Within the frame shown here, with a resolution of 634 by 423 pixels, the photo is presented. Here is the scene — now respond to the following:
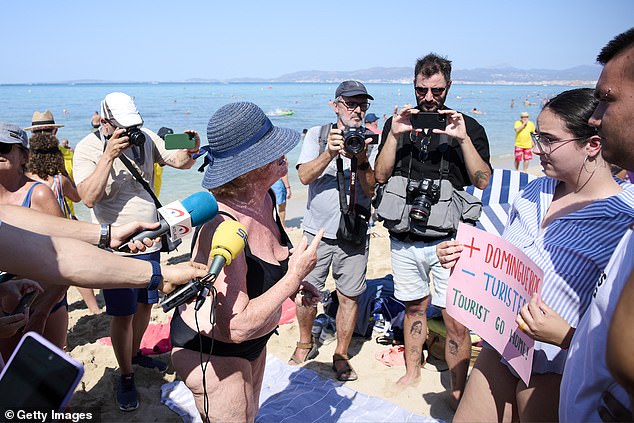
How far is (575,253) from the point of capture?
1903 millimetres

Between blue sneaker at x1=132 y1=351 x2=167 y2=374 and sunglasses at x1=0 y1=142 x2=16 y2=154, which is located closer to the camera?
sunglasses at x1=0 y1=142 x2=16 y2=154

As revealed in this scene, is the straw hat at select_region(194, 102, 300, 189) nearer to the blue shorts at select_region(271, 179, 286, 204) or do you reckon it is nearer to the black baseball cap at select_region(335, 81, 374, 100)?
the black baseball cap at select_region(335, 81, 374, 100)

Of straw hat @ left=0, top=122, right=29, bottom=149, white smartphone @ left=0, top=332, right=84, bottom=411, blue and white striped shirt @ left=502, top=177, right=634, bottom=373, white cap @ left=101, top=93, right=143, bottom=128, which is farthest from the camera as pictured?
white cap @ left=101, top=93, right=143, bottom=128

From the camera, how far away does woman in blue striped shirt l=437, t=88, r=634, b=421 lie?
1872 millimetres

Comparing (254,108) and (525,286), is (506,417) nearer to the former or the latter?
(525,286)

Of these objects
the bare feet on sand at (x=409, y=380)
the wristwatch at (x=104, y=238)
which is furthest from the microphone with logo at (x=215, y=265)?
the bare feet on sand at (x=409, y=380)

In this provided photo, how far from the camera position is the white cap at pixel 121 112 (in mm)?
3662

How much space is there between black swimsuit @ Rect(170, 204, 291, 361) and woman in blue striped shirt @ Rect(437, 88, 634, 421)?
89cm

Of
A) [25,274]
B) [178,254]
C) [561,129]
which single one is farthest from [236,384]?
[178,254]

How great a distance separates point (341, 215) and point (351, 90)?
1095mm

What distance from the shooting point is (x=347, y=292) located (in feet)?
13.3

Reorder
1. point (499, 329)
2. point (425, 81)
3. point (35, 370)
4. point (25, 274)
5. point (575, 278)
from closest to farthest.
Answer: point (35, 370)
point (25, 274)
point (575, 278)
point (499, 329)
point (425, 81)

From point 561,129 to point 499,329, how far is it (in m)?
0.95

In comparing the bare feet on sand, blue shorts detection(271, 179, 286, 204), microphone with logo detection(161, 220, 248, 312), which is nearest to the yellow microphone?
microphone with logo detection(161, 220, 248, 312)
